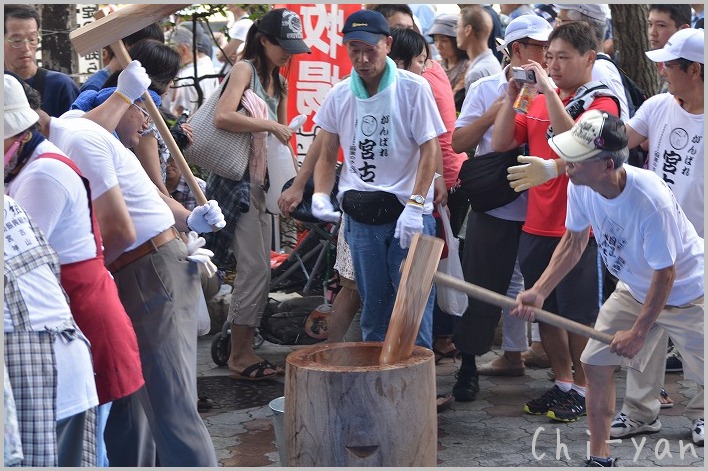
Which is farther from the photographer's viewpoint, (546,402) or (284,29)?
(284,29)

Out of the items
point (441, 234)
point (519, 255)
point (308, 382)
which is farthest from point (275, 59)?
point (308, 382)

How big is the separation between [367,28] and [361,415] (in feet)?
7.97

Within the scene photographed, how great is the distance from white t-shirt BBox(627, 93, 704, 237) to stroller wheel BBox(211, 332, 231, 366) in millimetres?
2932

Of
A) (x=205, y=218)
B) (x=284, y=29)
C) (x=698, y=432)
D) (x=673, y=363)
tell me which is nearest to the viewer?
(x=205, y=218)

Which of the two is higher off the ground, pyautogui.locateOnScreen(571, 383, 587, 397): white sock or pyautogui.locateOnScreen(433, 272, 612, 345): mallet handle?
pyautogui.locateOnScreen(433, 272, 612, 345): mallet handle

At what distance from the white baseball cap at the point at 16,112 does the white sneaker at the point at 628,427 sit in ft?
11.2

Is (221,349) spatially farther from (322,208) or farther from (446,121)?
(446,121)

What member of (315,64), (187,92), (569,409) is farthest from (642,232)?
(187,92)

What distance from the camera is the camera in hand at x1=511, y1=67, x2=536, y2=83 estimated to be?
214 inches

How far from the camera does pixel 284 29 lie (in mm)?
6188

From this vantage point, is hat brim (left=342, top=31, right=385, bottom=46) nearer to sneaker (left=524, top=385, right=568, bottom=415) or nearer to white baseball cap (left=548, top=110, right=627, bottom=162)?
white baseball cap (left=548, top=110, right=627, bottom=162)

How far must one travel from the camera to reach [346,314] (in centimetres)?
596

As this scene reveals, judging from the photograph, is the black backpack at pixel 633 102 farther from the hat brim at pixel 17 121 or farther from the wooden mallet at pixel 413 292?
the hat brim at pixel 17 121

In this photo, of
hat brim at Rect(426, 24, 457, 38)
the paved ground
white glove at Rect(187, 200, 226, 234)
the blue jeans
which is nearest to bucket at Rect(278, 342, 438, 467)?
white glove at Rect(187, 200, 226, 234)
